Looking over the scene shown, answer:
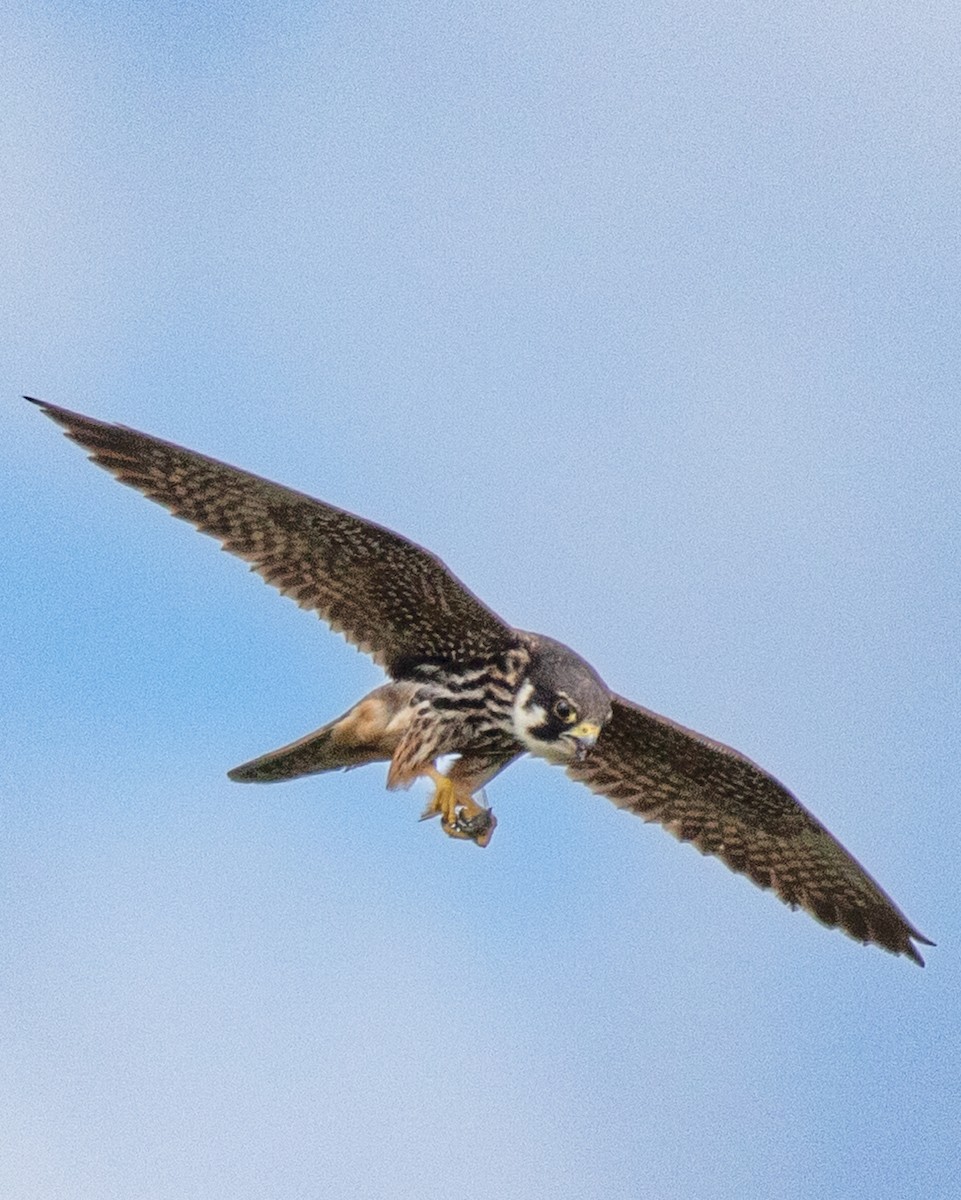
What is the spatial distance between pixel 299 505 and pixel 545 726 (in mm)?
1428

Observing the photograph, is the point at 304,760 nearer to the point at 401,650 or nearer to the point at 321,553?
the point at 401,650

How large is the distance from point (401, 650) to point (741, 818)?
6.45 feet

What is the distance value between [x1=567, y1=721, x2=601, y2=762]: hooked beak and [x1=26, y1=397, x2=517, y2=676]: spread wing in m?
0.51

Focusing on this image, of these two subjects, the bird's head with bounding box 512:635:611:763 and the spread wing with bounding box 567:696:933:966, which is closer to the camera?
the bird's head with bounding box 512:635:611:763

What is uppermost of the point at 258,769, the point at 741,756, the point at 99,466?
the point at 741,756

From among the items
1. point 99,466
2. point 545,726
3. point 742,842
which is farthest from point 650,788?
point 99,466

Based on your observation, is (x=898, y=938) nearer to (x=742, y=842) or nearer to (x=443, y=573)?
(x=742, y=842)

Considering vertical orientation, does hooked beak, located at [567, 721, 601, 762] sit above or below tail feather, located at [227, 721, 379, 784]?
above

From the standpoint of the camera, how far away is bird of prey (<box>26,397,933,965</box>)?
9164 mm

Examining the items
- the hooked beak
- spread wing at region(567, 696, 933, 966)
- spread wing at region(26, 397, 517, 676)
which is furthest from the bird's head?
spread wing at region(567, 696, 933, 966)

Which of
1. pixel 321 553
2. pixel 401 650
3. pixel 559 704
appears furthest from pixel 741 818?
pixel 321 553

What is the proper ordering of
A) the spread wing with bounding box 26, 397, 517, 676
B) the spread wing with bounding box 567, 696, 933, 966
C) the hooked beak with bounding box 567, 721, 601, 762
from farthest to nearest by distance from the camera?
the spread wing with bounding box 567, 696, 933, 966, the hooked beak with bounding box 567, 721, 601, 762, the spread wing with bounding box 26, 397, 517, 676

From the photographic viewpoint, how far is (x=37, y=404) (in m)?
8.83

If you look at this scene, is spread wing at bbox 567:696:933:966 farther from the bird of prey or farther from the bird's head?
the bird's head
